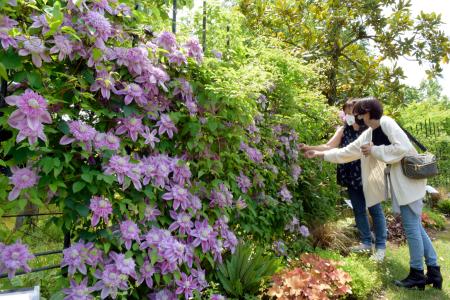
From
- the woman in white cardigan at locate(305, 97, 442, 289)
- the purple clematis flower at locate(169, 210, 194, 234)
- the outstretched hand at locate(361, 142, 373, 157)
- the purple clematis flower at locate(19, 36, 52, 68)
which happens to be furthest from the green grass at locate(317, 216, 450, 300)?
the purple clematis flower at locate(19, 36, 52, 68)

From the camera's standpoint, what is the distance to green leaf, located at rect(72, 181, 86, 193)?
2.03 metres

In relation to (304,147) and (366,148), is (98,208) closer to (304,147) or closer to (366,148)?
(366,148)

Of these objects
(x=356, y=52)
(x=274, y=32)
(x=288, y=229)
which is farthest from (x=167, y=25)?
(x=356, y=52)

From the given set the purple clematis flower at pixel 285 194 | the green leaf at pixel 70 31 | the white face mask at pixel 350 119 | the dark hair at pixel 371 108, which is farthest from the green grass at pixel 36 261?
the white face mask at pixel 350 119

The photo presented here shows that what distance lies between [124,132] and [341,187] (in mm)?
3778

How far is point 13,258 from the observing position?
6.43 ft

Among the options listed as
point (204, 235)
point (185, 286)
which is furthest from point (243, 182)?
point (185, 286)

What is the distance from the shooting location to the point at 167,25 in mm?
2973

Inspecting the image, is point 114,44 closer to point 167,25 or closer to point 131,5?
point 131,5

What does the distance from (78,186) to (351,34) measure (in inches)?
280

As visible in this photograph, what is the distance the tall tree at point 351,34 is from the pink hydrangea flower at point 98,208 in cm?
573

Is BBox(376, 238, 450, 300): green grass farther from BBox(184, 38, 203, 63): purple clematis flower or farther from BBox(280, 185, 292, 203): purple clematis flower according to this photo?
BBox(184, 38, 203, 63): purple clematis flower

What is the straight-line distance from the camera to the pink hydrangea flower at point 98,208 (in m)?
2.09

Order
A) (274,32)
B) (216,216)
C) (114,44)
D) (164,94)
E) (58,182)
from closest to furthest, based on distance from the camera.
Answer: (58,182), (114,44), (164,94), (216,216), (274,32)
